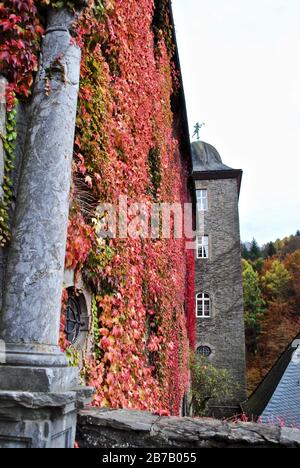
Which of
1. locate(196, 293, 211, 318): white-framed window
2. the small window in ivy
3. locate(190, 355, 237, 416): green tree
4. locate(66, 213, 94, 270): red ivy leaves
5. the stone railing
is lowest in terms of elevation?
locate(190, 355, 237, 416): green tree

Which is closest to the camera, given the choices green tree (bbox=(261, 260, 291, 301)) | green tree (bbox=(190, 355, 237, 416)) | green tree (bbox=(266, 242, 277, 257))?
green tree (bbox=(190, 355, 237, 416))

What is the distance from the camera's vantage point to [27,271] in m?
2.58

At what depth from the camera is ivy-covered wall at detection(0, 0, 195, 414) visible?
3139 mm

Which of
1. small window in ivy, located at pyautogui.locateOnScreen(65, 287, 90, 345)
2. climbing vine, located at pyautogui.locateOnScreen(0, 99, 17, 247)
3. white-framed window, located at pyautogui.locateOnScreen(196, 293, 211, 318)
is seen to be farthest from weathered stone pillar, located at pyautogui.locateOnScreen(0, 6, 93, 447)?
white-framed window, located at pyautogui.locateOnScreen(196, 293, 211, 318)

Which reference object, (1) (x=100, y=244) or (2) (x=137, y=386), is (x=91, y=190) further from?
(2) (x=137, y=386)


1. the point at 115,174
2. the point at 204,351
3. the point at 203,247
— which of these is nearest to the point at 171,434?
the point at 115,174

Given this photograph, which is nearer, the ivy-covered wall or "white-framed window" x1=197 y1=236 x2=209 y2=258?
the ivy-covered wall

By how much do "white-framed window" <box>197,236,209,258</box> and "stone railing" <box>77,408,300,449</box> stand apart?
22.5 meters

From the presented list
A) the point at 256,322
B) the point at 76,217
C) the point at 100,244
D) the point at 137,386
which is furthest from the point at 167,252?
the point at 256,322

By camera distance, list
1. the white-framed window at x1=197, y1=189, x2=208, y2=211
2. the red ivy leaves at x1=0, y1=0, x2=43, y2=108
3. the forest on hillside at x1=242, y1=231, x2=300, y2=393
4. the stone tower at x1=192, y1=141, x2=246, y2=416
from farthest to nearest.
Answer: the forest on hillside at x1=242, y1=231, x2=300, y2=393
the white-framed window at x1=197, y1=189, x2=208, y2=211
the stone tower at x1=192, y1=141, x2=246, y2=416
the red ivy leaves at x1=0, y1=0, x2=43, y2=108

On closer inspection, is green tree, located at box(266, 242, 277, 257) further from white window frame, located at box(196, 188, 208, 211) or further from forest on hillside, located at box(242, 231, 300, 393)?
white window frame, located at box(196, 188, 208, 211)

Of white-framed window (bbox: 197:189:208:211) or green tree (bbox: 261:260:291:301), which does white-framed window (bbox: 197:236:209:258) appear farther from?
green tree (bbox: 261:260:291:301)

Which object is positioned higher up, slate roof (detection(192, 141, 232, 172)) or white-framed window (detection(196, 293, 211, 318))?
slate roof (detection(192, 141, 232, 172))

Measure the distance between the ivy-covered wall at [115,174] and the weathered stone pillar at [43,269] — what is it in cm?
15
